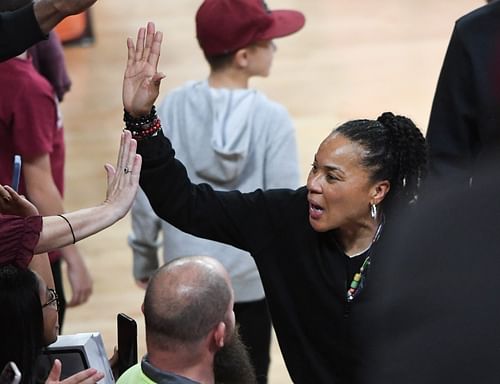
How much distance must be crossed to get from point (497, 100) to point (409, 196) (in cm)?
29

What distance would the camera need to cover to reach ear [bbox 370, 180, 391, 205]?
237cm

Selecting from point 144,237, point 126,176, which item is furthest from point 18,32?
point 144,237

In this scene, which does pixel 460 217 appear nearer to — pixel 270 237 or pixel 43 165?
pixel 270 237

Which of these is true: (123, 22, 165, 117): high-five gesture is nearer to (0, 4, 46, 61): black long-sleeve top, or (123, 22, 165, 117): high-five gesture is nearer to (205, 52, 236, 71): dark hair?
(0, 4, 46, 61): black long-sleeve top

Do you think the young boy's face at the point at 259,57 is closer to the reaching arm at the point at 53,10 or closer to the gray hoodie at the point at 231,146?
the gray hoodie at the point at 231,146

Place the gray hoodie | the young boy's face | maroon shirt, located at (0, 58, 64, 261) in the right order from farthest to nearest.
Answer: the young boy's face
the gray hoodie
maroon shirt, located at (0, 58, 64, 261)

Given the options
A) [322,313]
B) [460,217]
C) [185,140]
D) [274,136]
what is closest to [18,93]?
[185,140]

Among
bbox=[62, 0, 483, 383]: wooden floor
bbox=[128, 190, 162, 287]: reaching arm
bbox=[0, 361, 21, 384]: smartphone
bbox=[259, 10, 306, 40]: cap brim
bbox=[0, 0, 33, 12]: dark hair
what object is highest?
bbox=[0, 0, 33, 12]: dark hair

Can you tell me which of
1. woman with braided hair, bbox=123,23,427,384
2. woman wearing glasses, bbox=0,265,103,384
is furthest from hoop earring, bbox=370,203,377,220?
woman wearing glasses, bbox=0,265,103,384

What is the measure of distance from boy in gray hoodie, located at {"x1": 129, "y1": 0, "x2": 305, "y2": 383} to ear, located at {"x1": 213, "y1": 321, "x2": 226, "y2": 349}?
1265 mm

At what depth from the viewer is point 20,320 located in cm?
209

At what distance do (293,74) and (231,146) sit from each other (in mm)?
4119

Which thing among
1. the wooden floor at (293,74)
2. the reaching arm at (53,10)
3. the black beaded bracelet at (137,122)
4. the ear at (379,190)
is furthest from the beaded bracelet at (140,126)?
the wooden floor at (293,74)

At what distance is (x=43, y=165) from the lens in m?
3.20
